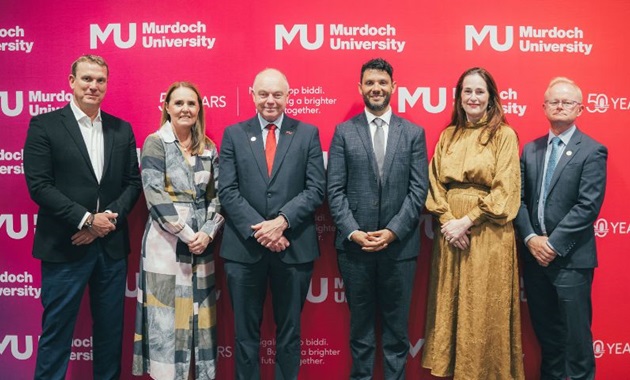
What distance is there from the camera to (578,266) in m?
2.85

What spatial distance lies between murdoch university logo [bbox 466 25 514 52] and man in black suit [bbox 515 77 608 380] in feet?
1.63

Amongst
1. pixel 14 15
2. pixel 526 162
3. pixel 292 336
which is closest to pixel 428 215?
pixel 526 162

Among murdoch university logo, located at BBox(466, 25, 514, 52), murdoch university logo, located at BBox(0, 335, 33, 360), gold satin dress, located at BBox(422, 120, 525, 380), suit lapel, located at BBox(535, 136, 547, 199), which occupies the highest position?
murdoch university logo, located at BBox(466, 25, 514, 52)

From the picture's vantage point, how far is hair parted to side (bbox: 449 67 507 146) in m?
2.90

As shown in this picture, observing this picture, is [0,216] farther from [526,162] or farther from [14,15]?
[526,162]

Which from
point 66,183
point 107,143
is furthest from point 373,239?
point 66,183

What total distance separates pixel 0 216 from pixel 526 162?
11.6ft

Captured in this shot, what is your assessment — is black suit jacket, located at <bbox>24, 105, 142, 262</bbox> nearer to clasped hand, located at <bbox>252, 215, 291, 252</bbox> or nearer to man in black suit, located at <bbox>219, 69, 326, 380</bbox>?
man in black suit, located at <bbox>219, 69, 326, 380</bbox>

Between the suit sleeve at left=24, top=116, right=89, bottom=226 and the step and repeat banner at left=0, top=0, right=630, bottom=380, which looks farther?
the step and repeat banner at left=0, top=0, right=630, bottom=380

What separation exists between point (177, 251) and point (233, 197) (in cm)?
46

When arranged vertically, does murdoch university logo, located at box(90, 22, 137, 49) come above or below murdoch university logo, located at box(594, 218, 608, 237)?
above

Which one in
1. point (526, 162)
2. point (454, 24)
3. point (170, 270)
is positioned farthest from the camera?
point (454, 24)

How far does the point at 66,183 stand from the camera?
278 centimetres

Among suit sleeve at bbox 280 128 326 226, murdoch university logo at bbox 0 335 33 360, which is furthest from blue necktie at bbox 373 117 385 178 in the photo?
murdoch university logo at bbox 0 335 33 360
